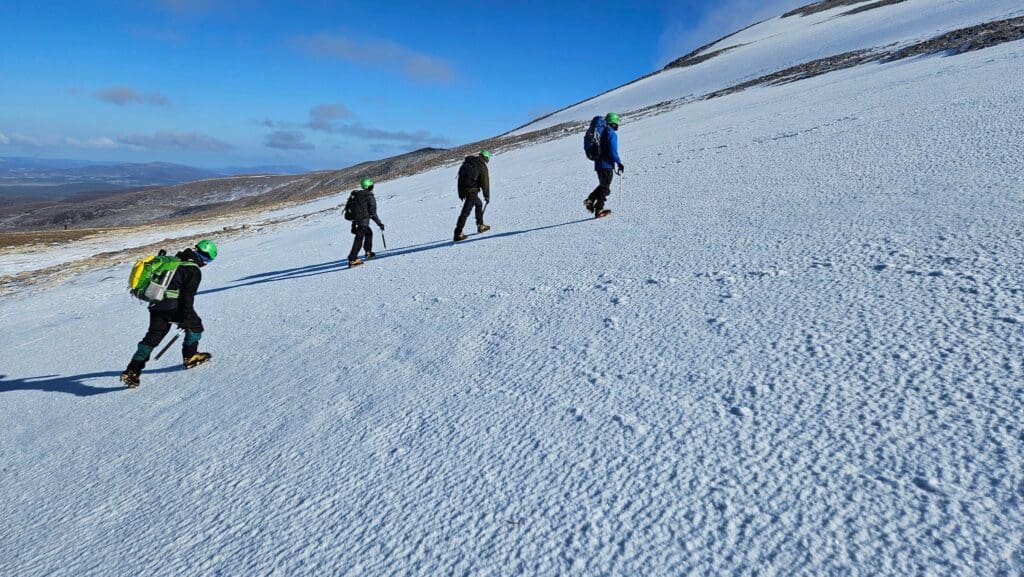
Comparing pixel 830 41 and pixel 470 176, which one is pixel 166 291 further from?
pixel 830 41

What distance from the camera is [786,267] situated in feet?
13.4

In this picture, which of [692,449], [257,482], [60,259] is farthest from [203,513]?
[60,259]

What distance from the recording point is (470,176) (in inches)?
347

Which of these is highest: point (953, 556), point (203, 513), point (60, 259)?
point (60, 259)

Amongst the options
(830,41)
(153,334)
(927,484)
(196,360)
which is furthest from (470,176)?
(830,41)

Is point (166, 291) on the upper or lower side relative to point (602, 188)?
upper

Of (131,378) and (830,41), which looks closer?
(131,378)

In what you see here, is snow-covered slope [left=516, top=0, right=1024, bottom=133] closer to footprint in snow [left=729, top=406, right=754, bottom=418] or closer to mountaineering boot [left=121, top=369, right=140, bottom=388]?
footprint in snow [left=729, top=406, right=754, bottom=418]

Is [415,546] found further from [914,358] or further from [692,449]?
[914,358]

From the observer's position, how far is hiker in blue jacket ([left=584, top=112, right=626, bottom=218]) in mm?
7414

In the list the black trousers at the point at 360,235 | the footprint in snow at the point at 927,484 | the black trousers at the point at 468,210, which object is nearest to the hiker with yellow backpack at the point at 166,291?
the black trousers at the point at 360,235

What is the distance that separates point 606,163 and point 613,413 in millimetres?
5663

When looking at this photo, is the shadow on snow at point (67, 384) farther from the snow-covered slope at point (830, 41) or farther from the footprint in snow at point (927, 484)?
the snow-covered slope at point (830, 41)

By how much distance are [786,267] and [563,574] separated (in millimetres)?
3350
